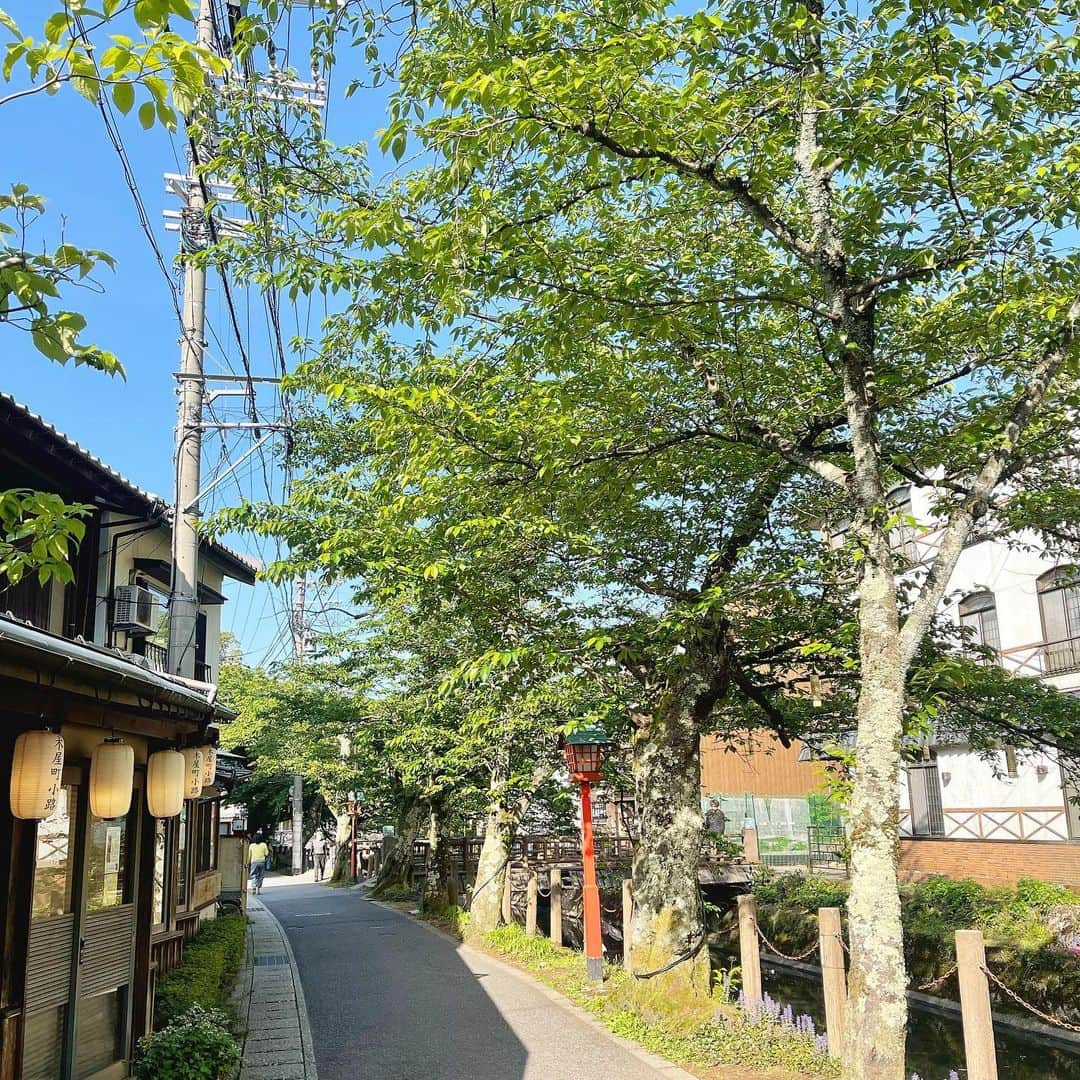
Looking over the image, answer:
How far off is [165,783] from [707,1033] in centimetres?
632

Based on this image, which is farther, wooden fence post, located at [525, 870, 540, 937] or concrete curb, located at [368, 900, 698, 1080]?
wooden fence post, located at [525, 870, 540, 937]

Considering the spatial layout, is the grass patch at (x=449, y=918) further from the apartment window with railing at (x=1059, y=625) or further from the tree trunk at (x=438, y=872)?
the apartment window with railing at (x=1059, y=625)

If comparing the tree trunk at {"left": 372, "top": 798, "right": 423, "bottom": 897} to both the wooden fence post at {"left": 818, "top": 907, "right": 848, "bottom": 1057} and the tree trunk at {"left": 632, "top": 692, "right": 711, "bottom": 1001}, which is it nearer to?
the tree trunk at {"left": 632, "top": 692, "right": 711, "bottom": 1001}

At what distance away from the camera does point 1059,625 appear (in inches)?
870

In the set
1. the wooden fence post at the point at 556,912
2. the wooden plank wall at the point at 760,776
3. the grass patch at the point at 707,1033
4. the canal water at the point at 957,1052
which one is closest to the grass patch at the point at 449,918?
the wooden fence post at the point at 556,912

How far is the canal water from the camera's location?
1336cm

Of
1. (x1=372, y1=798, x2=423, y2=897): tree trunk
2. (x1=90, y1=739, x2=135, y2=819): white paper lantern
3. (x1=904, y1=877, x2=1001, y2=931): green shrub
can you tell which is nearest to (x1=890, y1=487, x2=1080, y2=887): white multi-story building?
(x1=904, y1=877, x2=1001, y2=931): green shrub

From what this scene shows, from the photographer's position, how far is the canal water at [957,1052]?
13359 millimetres

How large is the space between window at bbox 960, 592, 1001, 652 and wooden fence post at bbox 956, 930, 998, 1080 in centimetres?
1833

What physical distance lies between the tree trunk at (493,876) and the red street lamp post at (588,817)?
599 cm

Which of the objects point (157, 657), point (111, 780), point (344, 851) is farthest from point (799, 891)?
point (344, 851)

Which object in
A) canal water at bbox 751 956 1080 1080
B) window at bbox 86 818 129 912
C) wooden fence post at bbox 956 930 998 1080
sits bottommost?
canal water at bbox 751 956 1080 1080

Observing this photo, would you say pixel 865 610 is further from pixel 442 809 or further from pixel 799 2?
pixel 442 809

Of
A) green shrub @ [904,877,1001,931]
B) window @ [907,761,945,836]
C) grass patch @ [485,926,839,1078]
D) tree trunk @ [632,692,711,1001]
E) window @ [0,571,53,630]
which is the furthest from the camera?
window @ [907,761,945,836]
